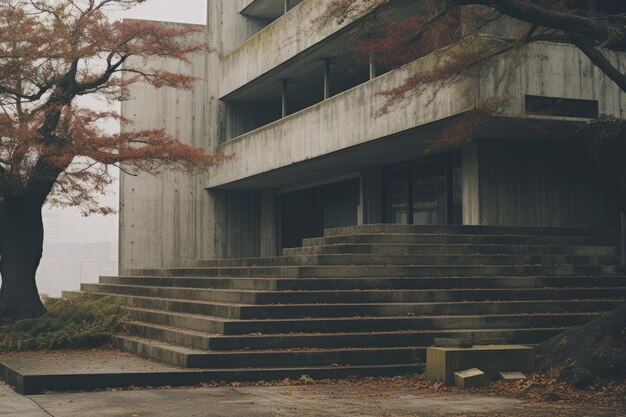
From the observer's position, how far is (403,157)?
26.5 meters

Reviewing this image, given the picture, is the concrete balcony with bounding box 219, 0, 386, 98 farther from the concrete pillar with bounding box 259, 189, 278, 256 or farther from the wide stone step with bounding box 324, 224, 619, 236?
the wide stone step with bounding box 324, 224, 619, 236

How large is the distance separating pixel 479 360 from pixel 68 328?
888cm

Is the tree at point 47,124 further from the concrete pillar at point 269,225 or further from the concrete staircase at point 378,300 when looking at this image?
the concrete pillar at point 269,225

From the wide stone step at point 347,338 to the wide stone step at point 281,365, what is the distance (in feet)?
1.07

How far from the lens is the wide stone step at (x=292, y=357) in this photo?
14.4 metres

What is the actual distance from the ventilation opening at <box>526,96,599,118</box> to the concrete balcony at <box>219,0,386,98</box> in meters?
5.81

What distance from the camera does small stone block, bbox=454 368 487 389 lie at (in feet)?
43.3

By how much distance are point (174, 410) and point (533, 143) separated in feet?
44.7

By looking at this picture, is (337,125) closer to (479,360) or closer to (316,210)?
(316,210)

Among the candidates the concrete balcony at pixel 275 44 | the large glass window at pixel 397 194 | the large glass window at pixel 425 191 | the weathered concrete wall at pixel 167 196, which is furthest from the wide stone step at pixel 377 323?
the weathered concrete wall at pixel 167 196

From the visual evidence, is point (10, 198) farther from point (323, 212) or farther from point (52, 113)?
point (323, 212)

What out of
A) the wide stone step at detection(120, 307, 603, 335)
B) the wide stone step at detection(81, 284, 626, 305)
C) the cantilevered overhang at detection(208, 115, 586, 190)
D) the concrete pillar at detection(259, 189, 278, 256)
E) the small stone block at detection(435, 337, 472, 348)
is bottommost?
the small stone block at detection(435, 337, 472, 348)

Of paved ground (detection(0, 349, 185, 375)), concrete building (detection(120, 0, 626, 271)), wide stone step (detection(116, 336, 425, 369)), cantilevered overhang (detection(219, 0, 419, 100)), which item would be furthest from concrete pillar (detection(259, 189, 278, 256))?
wide stone step (detection(116, 336, 425, 369))

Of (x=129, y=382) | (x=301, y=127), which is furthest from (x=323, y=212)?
(x=129, y=382)
